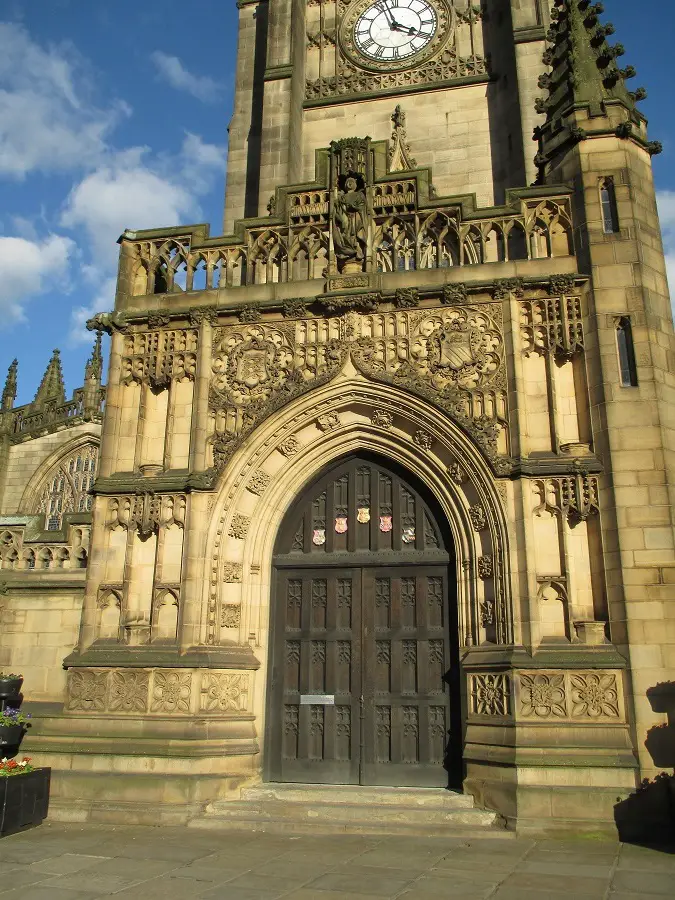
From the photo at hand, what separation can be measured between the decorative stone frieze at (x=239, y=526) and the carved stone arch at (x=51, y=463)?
21.1m

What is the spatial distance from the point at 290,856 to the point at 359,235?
885 centimetres

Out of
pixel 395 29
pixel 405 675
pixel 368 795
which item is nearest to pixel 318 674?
pixel 405 675

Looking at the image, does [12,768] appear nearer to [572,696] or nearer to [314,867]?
[314,867]

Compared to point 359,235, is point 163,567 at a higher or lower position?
lower

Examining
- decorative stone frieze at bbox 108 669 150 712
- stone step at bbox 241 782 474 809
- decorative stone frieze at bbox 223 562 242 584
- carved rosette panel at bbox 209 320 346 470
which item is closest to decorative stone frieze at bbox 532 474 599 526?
carved rosette panel at bbox 209 320 346 470

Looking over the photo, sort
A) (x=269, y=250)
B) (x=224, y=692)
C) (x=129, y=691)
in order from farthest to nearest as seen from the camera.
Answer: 1. (x=269, y=250)
2. (x=224, y=692)
3. (x=129, y=691)

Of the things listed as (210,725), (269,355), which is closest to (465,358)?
(269,355)

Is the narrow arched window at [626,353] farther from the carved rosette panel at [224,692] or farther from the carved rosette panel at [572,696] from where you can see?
the carved rosette panel at [224,692]

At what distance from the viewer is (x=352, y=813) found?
9.64m

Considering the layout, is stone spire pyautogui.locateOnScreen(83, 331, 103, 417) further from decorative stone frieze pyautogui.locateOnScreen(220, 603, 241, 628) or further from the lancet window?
decorative stone frieze pyautogui.locateOnScreen(220, 603, 241, 628)

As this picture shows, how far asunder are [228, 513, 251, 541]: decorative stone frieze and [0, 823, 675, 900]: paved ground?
405cm

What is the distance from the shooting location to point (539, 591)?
34.0 ft

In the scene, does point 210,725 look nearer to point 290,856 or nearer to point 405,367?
point 290,856

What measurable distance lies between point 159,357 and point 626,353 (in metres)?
7.03
